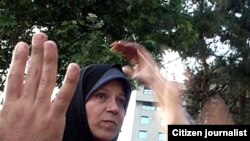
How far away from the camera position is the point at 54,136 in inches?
30.6

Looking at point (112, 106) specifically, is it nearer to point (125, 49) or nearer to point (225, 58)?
point (125, 49)

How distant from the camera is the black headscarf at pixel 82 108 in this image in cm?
148

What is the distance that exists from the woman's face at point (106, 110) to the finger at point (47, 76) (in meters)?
0.72

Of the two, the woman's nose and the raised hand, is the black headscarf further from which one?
the raised hand

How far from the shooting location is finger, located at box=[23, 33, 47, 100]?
0.78 m

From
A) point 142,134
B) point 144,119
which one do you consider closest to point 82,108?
point 142,134

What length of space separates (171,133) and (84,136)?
30 cm

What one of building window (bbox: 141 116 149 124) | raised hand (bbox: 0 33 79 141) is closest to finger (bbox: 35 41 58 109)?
raised hand (bbox: 0 33 79 141)

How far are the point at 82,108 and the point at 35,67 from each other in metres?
0.75

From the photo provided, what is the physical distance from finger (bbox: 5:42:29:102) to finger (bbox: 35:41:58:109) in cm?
3

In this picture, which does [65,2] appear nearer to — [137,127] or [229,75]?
[229,75]

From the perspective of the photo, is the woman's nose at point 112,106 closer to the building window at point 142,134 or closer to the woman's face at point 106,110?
the woman's face at point 106,110

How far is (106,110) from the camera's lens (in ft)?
5.10

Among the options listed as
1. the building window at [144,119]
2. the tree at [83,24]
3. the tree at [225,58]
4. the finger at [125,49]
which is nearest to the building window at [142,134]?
the building window at [144,119]
